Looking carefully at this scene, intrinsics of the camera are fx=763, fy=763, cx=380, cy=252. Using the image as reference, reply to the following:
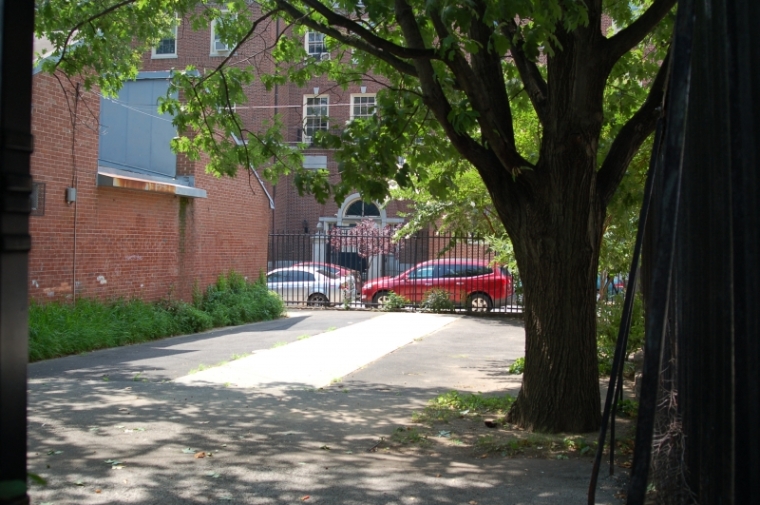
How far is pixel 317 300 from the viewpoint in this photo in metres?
24.6

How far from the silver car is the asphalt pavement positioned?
990 centimetres

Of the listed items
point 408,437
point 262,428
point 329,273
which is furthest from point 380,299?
point 408,437

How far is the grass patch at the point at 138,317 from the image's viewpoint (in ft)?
41.0

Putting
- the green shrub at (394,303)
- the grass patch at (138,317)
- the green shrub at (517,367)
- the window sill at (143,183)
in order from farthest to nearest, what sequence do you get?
the green shrub at (394,303), the window sill at (143,183), the grass patch at (138,317), the green shrub at (517,367)

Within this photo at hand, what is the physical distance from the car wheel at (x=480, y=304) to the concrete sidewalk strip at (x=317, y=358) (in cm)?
386

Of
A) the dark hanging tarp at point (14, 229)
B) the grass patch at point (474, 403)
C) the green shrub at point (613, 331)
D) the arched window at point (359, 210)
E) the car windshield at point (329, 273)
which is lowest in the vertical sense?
the grass patch at point (474, 403)

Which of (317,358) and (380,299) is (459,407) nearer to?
(317,358)

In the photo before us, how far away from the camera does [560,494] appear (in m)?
5.50

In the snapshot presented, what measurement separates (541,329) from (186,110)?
602 centimetres

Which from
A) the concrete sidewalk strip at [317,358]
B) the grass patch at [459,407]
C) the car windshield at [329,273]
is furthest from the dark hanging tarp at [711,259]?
the car windshield at [329,273]

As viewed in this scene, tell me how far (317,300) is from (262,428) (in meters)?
17.1

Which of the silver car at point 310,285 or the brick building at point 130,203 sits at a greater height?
Answer: the brick building at point 130,203

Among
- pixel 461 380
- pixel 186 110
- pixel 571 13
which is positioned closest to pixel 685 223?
pixel 571 13

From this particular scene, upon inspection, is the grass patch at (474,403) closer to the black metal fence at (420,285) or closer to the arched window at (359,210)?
the black metal fence at (420,285)
